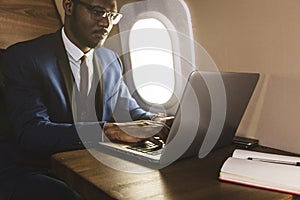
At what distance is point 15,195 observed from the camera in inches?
40.4

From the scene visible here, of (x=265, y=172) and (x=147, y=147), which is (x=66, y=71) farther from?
(x=265, y=172)

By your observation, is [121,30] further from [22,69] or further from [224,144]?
[224,144]

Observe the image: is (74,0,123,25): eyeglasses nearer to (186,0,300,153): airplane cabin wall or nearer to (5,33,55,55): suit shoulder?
(5,33,55,55): suit shoulder

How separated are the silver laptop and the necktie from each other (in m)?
0.39

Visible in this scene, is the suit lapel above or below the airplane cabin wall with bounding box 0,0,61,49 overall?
below

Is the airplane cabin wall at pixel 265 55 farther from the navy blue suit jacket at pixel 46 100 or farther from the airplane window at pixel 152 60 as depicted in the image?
the navy blue suit jacket at pixel 46 100

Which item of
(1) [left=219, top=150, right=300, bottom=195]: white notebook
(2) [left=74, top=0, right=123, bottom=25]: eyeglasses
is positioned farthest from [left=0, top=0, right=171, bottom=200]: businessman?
(1) [left=219, top=150, right=300, bottom=195]: white notebook

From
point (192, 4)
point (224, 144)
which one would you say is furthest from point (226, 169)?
point (192, 4)

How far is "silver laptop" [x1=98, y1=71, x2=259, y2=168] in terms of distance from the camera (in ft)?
2.33

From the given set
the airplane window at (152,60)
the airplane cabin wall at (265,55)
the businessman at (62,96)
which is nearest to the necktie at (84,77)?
the businessman at (62,96)

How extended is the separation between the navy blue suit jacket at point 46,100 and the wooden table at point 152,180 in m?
0.17

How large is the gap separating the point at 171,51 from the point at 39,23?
2.14ft

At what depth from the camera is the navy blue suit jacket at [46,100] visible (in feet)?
3.40

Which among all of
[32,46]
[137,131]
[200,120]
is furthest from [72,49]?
[200,120]
